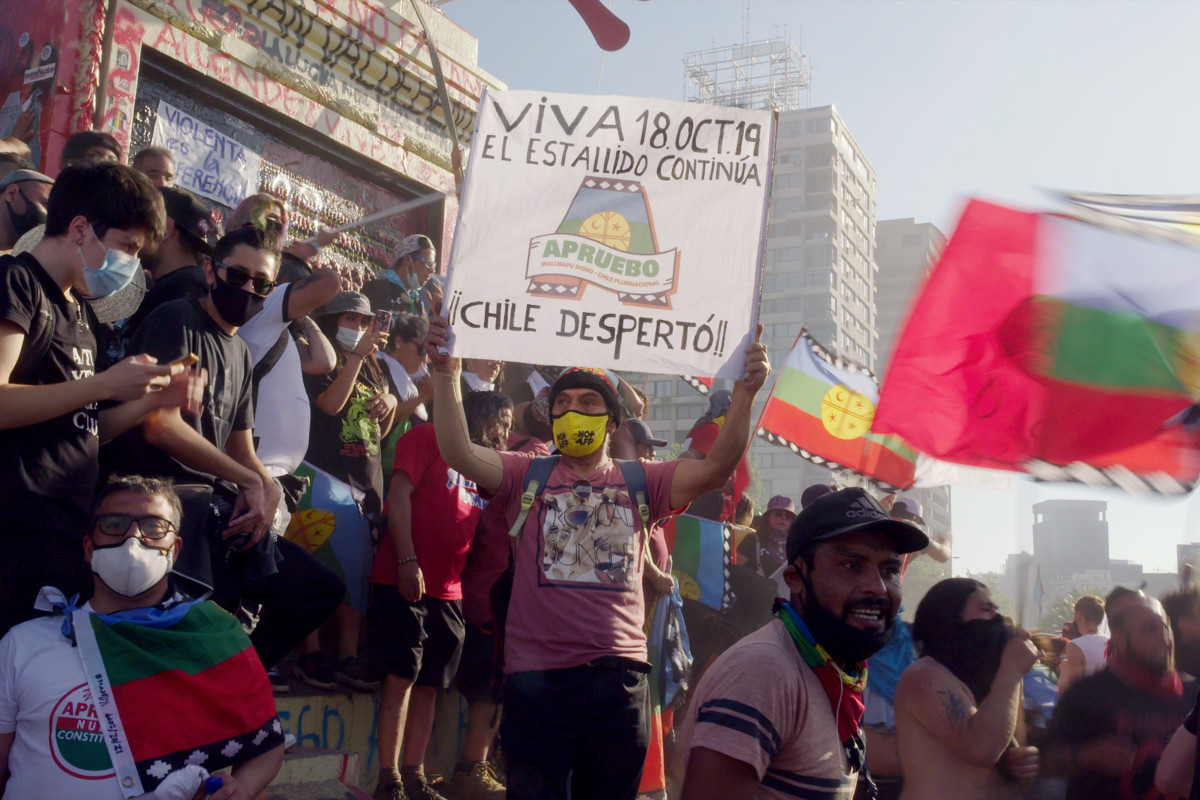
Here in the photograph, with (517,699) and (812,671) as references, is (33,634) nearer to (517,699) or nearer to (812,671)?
(517,699)

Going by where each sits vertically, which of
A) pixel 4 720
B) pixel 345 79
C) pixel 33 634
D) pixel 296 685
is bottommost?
pixel 296 685

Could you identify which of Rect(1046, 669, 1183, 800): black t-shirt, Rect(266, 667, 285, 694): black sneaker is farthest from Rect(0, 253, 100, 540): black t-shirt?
Rect(1046, 669, 1183, 800): black t-shirt

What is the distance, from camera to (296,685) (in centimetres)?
512

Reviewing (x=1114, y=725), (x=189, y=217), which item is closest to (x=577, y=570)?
(x=189, y=217)

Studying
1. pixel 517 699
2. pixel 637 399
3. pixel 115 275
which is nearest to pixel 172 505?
pixel 115 275

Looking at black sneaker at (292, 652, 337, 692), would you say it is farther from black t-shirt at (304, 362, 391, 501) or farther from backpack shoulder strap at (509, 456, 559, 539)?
backpack shoulder strap at (509, 456, 559, 539)

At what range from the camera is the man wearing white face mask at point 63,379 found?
3107mm

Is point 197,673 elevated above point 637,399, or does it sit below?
below

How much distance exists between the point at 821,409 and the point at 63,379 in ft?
18.8

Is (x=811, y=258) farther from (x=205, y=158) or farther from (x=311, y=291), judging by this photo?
(x=311, y=291)

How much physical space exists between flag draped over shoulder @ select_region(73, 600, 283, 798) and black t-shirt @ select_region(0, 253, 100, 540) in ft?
1.04

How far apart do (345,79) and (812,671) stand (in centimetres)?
670

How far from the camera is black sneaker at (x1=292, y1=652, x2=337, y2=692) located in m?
5.14

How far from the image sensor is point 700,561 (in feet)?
22.9
